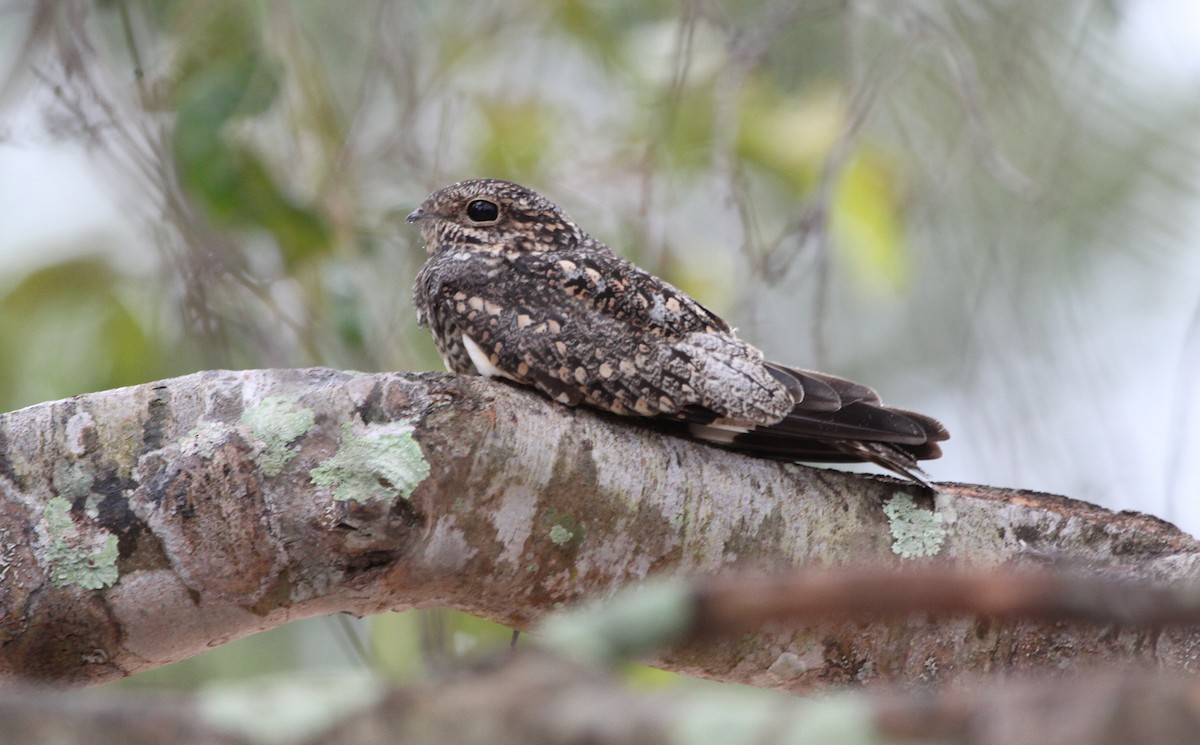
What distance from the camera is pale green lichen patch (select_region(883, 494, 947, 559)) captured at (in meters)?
2.21

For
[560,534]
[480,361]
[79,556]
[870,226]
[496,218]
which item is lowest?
[79,556]

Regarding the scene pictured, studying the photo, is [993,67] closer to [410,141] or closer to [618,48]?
[618,48]

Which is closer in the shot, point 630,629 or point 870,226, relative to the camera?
point 630,629

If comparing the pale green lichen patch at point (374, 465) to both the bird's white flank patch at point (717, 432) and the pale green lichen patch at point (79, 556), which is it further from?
the bird's white flank patch at point (717, 432)

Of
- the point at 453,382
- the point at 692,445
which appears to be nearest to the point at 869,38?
the point at 692,445

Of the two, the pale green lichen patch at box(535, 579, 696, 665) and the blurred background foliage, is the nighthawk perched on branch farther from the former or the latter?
the pale green lichen patch at box(535, 579, 696, 665)

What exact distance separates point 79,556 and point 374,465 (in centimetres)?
48

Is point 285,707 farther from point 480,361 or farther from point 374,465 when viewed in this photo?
point 480,361

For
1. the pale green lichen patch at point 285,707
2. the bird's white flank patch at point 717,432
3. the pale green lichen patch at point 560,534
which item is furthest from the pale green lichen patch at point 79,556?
the bird's white flank patch at point 717,432

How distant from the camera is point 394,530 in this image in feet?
5.91

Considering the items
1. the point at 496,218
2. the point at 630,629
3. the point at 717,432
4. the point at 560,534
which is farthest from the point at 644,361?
the point at 630,629

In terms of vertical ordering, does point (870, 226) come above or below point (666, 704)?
above

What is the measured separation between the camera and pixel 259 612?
1855 millimetres

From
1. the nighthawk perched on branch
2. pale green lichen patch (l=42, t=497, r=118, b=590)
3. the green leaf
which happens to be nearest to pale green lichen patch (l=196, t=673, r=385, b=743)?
pale green lichen patch (l=42, t=497, r=118, b=590)
